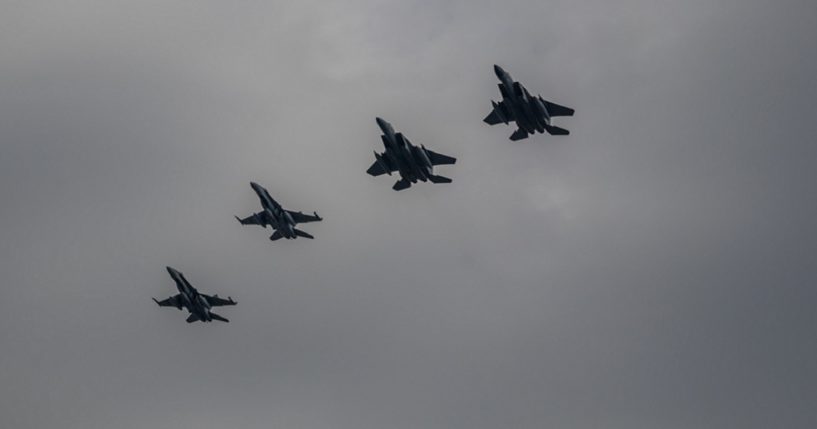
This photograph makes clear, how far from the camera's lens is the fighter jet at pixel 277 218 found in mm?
127812

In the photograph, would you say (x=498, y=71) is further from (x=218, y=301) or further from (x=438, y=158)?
(x=218, y=301)

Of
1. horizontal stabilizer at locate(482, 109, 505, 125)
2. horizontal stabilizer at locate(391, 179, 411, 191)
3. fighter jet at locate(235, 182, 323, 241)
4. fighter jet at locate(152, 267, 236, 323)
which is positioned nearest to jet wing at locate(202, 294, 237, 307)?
fighter jet at locate(152, 267, 236, 323)

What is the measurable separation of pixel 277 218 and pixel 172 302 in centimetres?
1828

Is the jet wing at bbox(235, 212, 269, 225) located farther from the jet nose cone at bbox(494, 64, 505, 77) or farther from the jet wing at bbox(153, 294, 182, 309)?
the jet nose cone at bbox(494, 64, 505, 77)

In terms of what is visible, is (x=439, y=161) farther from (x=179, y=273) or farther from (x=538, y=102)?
(x=179, y=273)

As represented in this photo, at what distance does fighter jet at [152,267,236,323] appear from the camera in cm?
13275

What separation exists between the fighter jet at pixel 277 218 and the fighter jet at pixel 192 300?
378 inches

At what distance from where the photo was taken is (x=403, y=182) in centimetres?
12400

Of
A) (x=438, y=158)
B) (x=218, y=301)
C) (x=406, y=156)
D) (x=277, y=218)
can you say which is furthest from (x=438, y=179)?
(x=218, y=301)

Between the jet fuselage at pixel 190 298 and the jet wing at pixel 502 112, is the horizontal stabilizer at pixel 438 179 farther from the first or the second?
the jet fuselage at pixel 190 298

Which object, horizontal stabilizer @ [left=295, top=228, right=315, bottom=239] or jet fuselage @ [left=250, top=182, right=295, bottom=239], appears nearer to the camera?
jet fuselage @ [left=250, top=182, right=295, bottom=239]

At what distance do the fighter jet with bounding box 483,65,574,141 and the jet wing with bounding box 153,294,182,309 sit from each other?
43.2m

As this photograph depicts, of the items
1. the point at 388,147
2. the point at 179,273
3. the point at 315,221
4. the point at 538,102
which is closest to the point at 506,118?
the point at 538,102

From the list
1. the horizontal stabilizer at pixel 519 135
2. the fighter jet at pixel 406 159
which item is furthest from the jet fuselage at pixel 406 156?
the horizontal stabilizer at pixel 519 135
